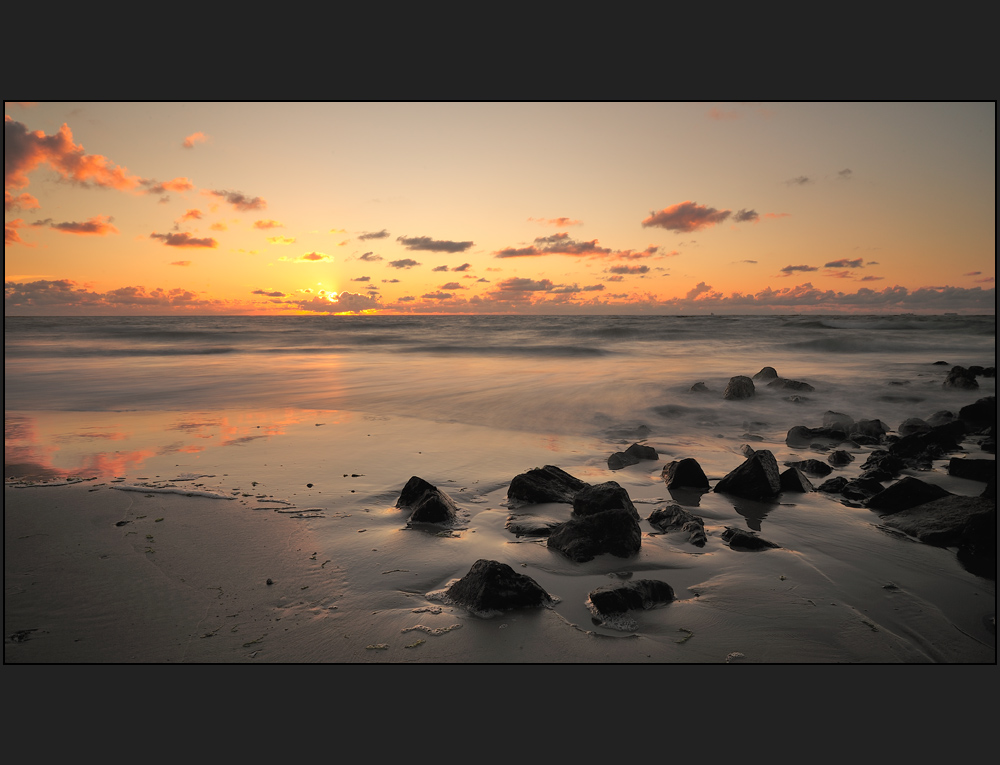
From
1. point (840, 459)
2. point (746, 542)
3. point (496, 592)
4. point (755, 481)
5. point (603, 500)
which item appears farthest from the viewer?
point (840, 459)

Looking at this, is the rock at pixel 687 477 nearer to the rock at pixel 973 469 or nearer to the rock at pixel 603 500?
the rock at pixel 603 500

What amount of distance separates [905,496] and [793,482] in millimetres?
797

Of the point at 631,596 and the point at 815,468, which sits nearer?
the point at 631,596

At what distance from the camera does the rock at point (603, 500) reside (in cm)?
376

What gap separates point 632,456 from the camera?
18.6ft

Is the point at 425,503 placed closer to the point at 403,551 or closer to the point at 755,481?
the point at 403,551

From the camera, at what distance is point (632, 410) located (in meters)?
8.84

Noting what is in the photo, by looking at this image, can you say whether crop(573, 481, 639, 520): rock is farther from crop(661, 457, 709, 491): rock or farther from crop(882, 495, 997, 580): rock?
crop(882, 495, 997, 580): rock

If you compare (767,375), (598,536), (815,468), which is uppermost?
(767,375)

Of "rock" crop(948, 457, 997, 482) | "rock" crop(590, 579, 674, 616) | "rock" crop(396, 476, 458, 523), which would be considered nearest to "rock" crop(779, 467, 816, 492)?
"rock" crop(948, 457, 997, 482)

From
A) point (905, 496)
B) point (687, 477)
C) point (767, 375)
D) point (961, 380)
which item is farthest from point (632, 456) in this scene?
point (961, 380)

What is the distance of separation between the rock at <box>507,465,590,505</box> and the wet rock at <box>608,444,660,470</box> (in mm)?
1085

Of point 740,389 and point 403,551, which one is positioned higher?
point 740,389

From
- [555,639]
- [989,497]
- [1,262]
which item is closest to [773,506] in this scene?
[989,497]
